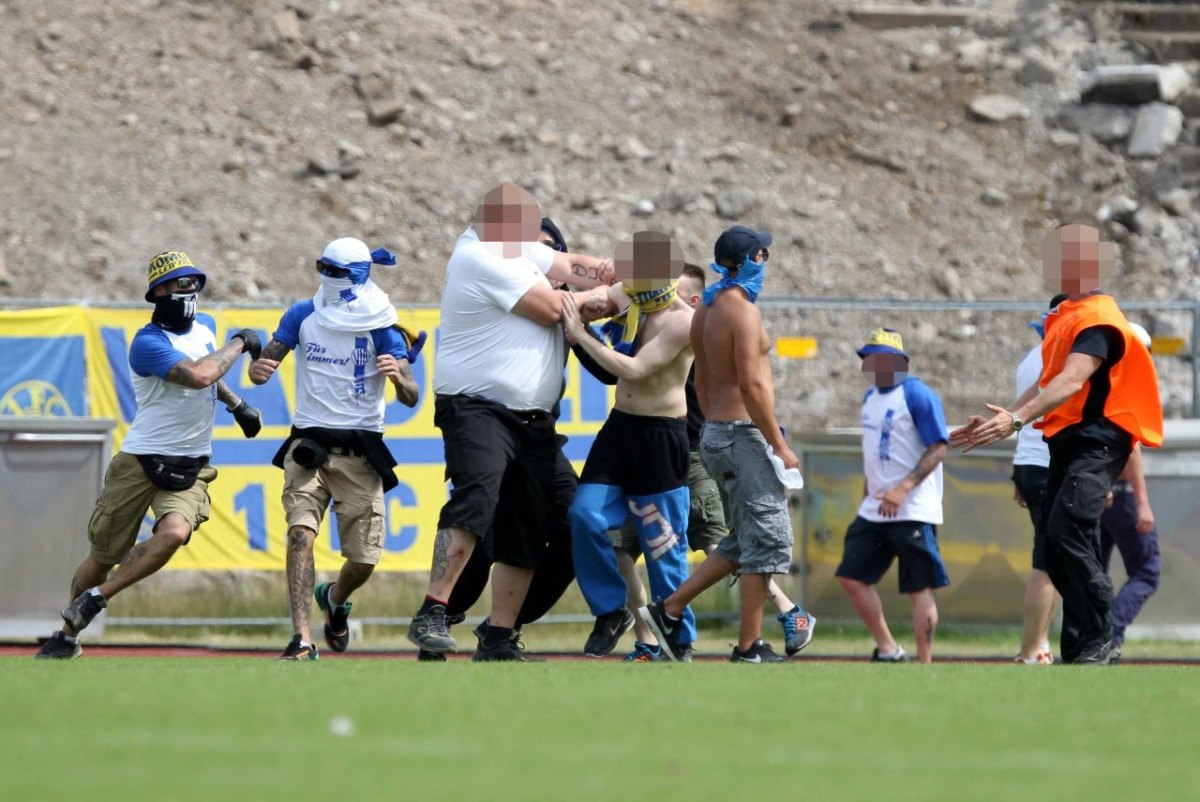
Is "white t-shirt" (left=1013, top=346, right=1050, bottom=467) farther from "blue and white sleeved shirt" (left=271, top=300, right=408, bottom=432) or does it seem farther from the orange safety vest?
"blue and white sleeved shirt" (left=271, top=300, right=408, bottom=432)

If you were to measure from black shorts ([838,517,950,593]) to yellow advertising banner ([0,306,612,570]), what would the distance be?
2.82m

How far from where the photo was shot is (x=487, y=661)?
8953 mm

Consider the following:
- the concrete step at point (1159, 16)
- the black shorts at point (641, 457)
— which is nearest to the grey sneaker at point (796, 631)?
the black shorts at point (641, 457)

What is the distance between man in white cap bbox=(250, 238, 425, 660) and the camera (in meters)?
9.54

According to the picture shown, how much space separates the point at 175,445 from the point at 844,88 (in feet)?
61.0

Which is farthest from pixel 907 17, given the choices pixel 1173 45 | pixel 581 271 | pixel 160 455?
pixel 160 455

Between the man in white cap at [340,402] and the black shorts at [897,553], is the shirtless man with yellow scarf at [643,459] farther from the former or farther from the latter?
the black shorts at [897,553]

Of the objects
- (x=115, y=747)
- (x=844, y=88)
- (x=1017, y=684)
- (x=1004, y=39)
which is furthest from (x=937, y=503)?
(x=1004, y=39)

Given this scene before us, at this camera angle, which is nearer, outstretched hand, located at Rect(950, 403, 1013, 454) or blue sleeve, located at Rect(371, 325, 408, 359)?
outstretched hand, located at Rect(950, 403, 1013, 454)

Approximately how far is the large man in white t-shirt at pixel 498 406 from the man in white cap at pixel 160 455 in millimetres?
1306

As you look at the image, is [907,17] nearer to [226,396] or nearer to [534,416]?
[226,396]

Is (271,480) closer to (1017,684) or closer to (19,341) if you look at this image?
(19,341)

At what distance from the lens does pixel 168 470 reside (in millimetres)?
9766

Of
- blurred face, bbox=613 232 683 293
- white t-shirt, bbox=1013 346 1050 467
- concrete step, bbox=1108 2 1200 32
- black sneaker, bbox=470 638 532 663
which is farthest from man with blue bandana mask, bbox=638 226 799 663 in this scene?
concrete step, bbox=1108 2 1200 32
